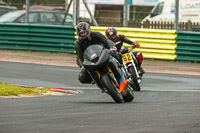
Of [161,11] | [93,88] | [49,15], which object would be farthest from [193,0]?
[93,88]

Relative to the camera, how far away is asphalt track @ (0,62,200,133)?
6.30 meters

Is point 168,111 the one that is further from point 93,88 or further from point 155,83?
point 155,83

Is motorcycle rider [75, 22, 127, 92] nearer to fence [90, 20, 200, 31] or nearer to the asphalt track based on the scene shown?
the asphalt track

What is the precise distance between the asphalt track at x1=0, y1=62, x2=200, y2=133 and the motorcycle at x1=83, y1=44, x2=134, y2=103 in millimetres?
279

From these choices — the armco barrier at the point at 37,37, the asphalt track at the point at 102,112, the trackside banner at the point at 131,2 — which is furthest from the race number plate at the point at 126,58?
the trackside banner at the point at 131,2

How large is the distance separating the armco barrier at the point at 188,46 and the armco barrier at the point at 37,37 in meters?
3.90

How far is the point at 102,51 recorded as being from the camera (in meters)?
9.59

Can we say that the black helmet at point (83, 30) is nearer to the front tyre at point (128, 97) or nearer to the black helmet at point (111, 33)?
the front tyre at point (128, 97)

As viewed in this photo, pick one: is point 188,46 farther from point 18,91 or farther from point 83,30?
point 83,30

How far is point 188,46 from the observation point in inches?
758

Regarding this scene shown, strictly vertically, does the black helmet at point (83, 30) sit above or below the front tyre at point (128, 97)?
above

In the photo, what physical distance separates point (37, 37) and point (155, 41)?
178 inches

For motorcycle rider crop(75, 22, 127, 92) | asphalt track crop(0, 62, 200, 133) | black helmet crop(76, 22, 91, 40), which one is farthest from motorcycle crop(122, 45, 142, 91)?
black helmet crop(76, 22, 91, 40)

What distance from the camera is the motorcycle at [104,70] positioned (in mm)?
9414
